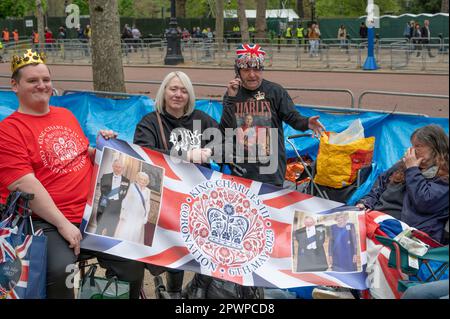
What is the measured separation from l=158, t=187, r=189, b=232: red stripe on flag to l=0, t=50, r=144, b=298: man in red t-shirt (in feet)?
1.09

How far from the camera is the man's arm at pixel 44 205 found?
12.9ft

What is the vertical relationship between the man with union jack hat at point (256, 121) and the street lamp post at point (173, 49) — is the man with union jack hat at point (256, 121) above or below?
below

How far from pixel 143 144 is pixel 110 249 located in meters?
0.81

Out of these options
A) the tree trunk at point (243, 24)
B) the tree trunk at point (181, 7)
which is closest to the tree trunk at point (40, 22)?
the tree trunk at point (243, 24)

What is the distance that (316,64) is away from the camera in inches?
998

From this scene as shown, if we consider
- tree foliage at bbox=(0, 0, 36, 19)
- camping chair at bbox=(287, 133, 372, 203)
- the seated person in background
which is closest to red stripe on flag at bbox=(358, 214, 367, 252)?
the seated person in background

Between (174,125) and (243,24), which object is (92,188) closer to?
(174,125)

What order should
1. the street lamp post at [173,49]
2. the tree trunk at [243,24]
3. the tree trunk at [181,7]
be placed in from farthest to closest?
the tree trunk at [181,7]
the tree trunk at [243,24]
the street lamp post at [173,49]

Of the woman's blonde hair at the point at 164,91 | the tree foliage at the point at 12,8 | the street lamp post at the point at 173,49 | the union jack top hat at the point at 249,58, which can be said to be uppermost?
the tree foliage at the point at 12,8

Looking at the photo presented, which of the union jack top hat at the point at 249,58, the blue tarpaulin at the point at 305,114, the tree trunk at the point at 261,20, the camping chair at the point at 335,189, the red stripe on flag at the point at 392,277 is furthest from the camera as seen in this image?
the tree trunk at the point at 261,20

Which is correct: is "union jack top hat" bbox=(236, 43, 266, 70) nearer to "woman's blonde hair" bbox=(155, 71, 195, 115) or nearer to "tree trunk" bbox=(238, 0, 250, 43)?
"woman's blonde hair" bbox=(155, 71, 195, 115)

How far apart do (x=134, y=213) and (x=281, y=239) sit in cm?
105

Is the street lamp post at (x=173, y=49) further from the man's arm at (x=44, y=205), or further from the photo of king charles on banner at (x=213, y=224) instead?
the man's arm at (x=44, y=205)
